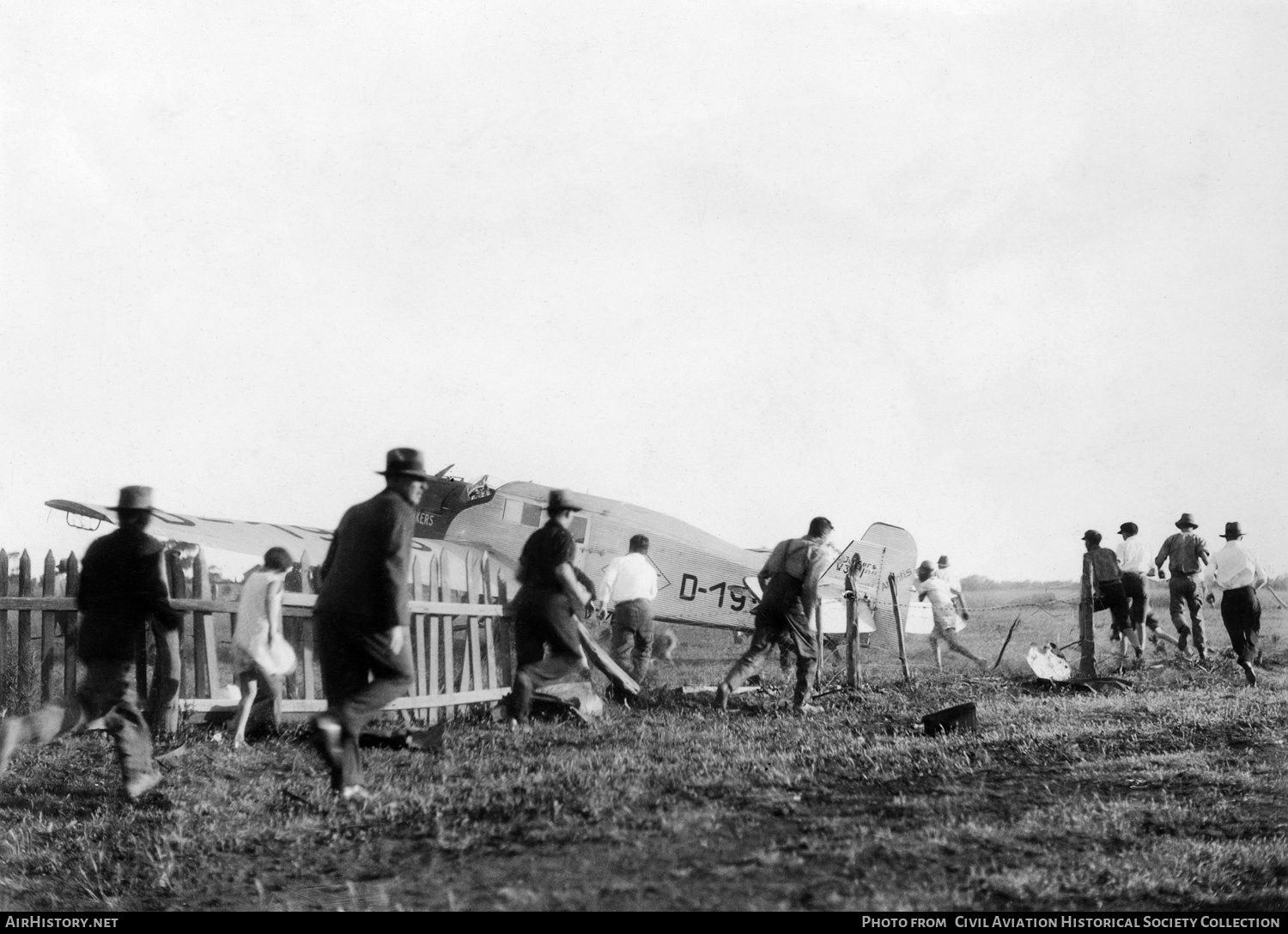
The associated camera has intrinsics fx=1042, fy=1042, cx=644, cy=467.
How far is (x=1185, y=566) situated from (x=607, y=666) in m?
8.82

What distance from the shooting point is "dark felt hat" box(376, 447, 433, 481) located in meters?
5.25

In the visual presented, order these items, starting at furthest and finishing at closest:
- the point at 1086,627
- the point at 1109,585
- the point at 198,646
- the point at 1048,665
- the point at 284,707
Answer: the point at 1109,585
the point at 1086,627
the point at 1048,665
the point at 198,646
the point at 284,707

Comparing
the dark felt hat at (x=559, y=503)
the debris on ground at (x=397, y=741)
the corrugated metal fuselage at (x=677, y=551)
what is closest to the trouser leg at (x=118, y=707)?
the debris on ground at (x=397, y=741)

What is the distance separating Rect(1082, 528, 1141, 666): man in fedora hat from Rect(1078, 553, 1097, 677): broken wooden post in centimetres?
100

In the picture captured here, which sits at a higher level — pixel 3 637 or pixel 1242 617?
pixel 3 637

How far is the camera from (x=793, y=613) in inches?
365

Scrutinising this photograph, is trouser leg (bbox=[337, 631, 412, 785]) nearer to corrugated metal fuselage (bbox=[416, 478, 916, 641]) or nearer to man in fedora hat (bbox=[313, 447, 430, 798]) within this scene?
man in fedora hat (bbox=[313, 447, 430, 798])

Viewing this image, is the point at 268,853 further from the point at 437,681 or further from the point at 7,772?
the point at 437,681

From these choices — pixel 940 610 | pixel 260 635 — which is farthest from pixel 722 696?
pixel 940 610

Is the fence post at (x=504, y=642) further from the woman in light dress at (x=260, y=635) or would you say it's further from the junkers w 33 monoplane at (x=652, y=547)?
the junkers w 33 monoplane at (x=652, y=547)

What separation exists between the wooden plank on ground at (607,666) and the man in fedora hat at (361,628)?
398cm

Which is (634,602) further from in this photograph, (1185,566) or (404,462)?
(1185,566)

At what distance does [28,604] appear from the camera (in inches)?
323

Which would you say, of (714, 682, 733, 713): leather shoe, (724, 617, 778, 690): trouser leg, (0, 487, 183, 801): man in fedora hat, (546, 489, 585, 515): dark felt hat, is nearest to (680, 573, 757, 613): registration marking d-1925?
(724, 617, 778, 690): trouser leg
